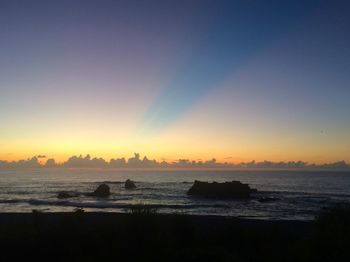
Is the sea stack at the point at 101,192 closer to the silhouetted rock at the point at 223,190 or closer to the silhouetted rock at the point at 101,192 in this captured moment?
the silhouetted rock at the point at 101,192

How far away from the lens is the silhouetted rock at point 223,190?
77.9m

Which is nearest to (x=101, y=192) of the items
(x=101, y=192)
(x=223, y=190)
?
(x=101, y=192)

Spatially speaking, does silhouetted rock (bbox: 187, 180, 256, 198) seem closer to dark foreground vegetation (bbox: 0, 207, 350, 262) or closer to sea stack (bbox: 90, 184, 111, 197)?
sea stack (bbox: 90, 184, 111, 197)

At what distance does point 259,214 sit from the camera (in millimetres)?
49750

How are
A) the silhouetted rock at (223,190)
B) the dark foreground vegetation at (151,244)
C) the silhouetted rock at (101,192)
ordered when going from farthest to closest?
the silhouetted rock at (101,192)
the silhouetted rock at (223,190)
the dark foreground vegetation at (151,244)

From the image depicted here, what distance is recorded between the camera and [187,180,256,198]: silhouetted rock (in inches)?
3066

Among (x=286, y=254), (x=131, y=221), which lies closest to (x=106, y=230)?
(x=131, y=221)

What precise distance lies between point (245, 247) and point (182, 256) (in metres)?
4.52

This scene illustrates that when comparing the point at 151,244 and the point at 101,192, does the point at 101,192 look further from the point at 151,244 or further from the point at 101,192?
the point at 151,244

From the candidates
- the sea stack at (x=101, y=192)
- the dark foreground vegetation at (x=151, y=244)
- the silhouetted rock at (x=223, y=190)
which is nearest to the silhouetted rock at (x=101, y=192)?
the sea stack at (x=101, y=192)

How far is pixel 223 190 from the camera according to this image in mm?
79562

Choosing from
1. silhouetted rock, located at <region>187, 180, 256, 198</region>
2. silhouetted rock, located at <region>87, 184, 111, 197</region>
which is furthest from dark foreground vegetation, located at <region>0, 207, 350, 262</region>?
silhouetted rock, located at <region>87, 184, 111, 197</region>

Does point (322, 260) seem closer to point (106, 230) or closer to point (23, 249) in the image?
point (106, 230)

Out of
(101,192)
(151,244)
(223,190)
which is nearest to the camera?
(151,244)
